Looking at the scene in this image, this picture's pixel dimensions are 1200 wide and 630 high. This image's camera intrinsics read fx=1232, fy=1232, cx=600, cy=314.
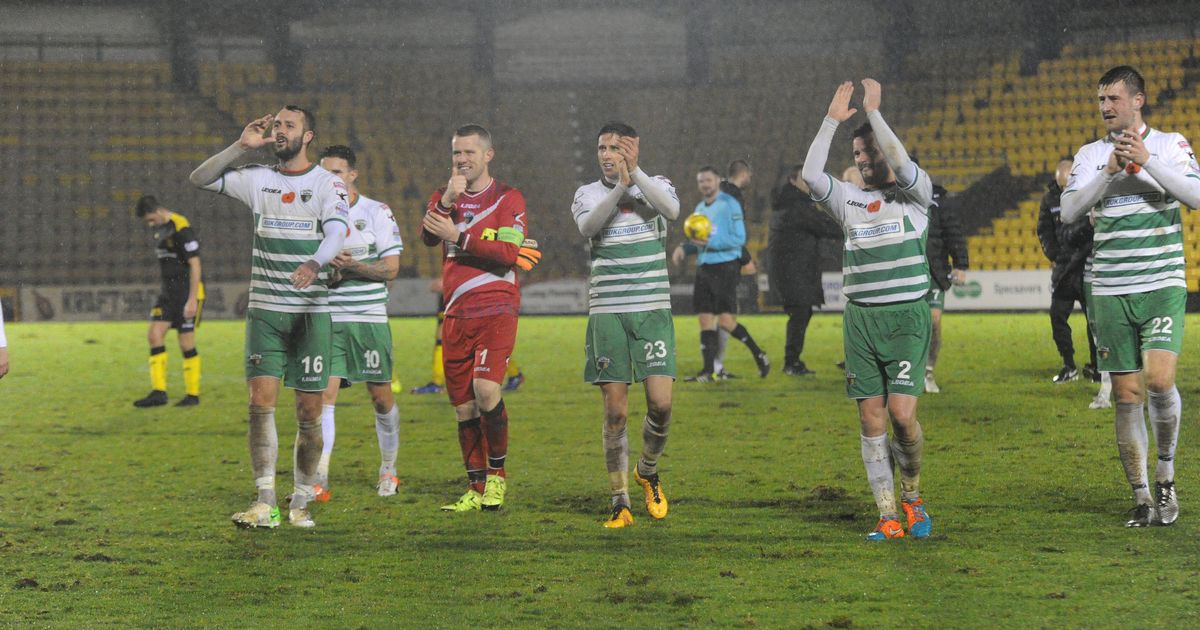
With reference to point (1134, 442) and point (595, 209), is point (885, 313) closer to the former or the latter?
point (1134, 442)

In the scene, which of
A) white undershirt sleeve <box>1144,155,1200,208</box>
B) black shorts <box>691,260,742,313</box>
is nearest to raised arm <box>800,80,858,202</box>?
white undershirt sleeve <box>1144,155,1200,208</box>

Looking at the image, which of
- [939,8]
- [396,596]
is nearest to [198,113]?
[939,8]

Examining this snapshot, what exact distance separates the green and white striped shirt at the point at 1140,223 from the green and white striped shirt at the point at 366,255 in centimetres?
399

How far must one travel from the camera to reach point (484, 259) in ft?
21.9

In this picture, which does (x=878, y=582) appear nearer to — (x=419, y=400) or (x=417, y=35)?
(x=419, y=400)

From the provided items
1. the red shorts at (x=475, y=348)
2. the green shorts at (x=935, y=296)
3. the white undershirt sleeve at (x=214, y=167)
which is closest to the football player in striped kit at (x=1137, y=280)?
the red shorts at (x=475, y=348)

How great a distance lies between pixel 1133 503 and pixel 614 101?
1065 inches

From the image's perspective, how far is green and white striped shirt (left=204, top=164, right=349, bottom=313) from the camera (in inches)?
250

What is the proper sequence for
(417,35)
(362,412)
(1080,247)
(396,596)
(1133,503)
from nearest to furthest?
1. (396,596)
2. (1133,503)
3. (1080,247)
4. (362,412)
5. (417,35)

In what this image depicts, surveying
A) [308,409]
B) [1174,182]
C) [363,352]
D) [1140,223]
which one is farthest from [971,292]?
[308,409]

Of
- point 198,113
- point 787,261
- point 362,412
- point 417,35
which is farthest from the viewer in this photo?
point 417,35

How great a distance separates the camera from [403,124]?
1270 inches

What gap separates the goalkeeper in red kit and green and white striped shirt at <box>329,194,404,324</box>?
2.60 feet

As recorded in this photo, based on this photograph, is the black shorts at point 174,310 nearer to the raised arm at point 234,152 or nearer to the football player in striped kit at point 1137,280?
the raised arm at point 234,152
